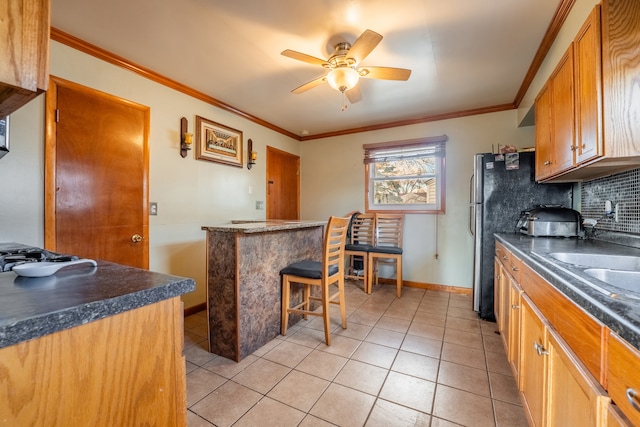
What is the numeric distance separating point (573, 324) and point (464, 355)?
1.43 m

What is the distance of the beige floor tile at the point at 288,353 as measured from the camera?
1.94 meters

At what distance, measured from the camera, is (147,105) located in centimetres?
250

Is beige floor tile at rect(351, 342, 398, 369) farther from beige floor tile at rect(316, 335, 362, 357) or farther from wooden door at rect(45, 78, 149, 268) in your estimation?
wooden door at rect(45, 78, 149, 268)

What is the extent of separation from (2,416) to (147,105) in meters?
2.68

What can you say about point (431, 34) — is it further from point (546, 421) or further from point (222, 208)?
point (222, 208)

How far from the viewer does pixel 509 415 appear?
143 centimetres

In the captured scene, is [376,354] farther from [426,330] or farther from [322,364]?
[426,330]

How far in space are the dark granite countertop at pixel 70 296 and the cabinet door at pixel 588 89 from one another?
188cm

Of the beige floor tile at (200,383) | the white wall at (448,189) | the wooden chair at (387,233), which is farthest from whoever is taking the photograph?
the wooden chair at (387,233)

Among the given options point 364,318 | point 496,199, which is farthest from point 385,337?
point 496,199

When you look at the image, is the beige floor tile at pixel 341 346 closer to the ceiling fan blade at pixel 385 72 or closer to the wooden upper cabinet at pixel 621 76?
the wooden upper cabinet at pixel 621 76

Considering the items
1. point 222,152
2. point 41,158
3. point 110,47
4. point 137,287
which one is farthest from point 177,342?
point 222,152

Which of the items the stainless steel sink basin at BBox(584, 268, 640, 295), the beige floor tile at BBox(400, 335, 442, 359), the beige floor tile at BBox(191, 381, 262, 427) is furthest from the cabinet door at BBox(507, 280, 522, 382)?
the beige floor tile at BBox(191, 381, 262, 427)

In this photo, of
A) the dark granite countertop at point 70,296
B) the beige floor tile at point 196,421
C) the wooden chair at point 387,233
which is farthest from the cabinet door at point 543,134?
the beige floor tile at point 196,421
